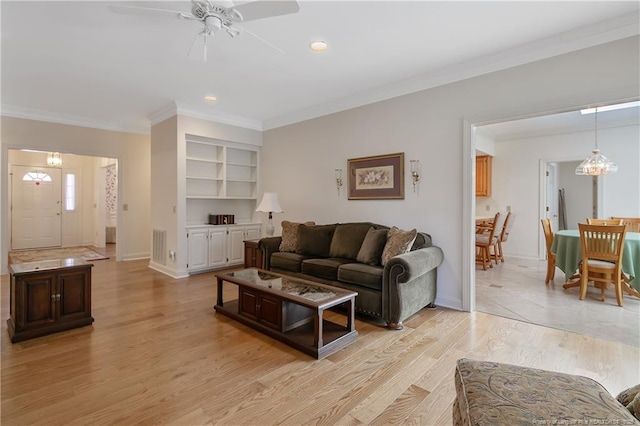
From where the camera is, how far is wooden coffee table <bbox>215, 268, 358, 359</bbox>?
100 inches

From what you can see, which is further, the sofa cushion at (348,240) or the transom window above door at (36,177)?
the transom window above door at (36,177)

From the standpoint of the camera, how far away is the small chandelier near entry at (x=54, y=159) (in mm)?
7918

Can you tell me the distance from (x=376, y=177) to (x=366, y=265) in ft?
4.54

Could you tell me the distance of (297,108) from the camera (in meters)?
5.21

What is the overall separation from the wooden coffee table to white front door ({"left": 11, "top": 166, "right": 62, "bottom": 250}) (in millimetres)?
7543

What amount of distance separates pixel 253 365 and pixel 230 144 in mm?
4352

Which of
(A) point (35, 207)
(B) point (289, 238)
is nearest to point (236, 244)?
(B) point (289, 238)

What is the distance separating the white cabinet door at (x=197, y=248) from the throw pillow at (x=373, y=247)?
2.88 metres

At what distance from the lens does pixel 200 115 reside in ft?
17.0

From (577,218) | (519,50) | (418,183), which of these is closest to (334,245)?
(418,183)

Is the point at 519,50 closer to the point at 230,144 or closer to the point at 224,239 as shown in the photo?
the point at 230,144

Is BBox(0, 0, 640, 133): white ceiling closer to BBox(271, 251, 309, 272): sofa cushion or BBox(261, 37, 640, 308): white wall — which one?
BBox(261, 37, 640, 308): white wall

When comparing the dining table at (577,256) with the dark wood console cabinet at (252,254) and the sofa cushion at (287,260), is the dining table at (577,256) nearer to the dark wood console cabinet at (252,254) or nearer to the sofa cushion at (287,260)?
the sofa cushion at (287,260)

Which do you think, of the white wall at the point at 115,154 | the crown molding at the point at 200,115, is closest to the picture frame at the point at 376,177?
the crown molding at the point at 200,115
